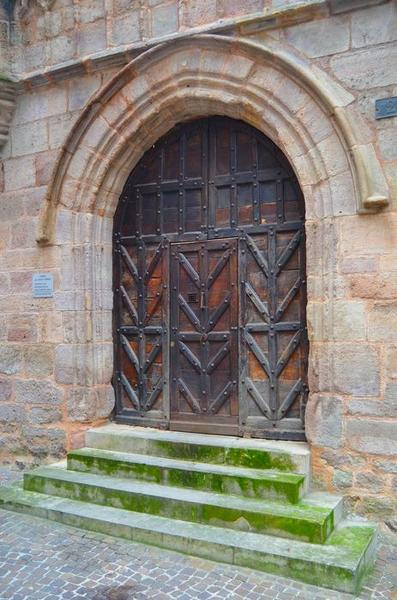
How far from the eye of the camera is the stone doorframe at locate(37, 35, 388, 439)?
391cm

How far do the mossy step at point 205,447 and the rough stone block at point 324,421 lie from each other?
151mm

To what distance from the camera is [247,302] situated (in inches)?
177

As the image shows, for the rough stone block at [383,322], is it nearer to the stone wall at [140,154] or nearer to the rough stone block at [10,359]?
the stone wall at [140,154]

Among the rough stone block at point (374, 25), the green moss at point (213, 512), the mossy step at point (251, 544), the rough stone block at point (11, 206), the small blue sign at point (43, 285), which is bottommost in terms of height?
the mossy step at point (251, 544)

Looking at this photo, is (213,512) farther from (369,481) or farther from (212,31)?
(212,31)

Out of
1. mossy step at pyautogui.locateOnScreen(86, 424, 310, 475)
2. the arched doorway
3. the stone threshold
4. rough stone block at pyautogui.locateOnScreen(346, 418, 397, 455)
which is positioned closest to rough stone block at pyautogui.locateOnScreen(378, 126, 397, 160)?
the arched doorway

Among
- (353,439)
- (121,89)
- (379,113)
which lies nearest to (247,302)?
(353,439)

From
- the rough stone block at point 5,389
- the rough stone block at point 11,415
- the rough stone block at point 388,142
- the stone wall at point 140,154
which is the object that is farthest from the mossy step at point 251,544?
the rough stone block at point 388,142

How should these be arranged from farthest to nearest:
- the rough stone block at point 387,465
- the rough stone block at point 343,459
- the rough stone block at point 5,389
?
the rough stone block at point 5,389
the rough stone block at point 343,459
the rough stone block at point 387,465

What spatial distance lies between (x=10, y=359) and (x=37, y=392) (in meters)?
0.43

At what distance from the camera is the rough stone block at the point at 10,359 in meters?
5.17

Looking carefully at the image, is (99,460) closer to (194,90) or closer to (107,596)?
(107,596)

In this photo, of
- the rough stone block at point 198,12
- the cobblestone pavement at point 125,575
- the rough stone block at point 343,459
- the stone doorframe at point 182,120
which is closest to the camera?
the cobblestone pavement at point 125,575

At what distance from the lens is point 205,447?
4277mm
